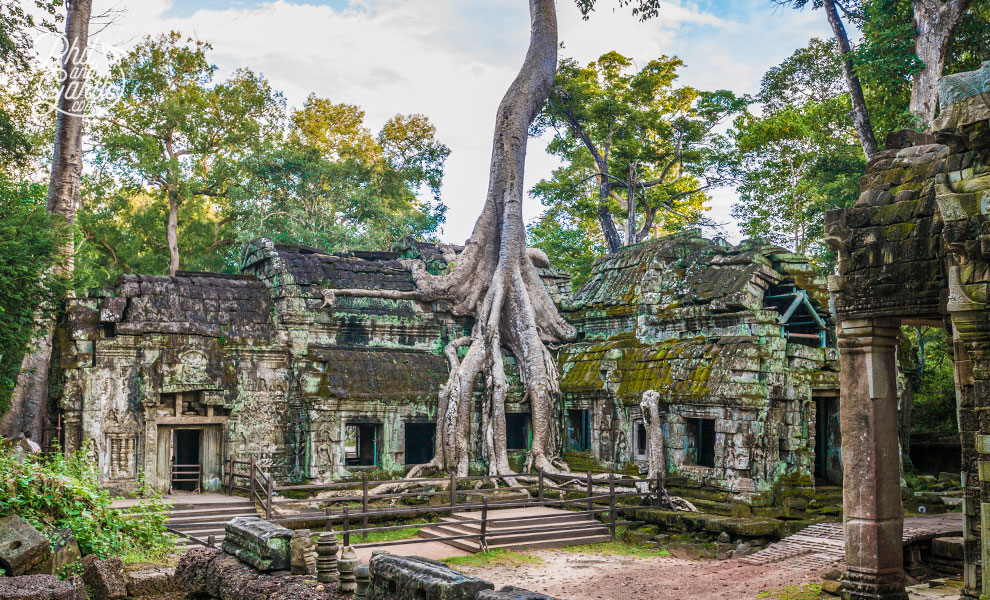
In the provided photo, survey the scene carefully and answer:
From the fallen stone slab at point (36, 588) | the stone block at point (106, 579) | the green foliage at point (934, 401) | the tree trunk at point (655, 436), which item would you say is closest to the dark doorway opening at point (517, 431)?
the tree trunk at point (655, 436)

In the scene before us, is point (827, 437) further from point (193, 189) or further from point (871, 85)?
point (193, 189)

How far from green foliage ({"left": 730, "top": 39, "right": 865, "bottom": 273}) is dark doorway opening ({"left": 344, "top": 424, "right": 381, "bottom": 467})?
12.3 metres

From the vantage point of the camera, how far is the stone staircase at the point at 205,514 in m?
13.4

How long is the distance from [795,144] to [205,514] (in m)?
20.1

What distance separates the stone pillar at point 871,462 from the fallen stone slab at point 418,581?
465 cm

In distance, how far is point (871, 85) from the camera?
19875 mm

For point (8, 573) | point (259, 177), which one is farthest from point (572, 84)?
point (8, 573)

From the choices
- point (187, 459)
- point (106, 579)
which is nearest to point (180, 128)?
point (187, 459)

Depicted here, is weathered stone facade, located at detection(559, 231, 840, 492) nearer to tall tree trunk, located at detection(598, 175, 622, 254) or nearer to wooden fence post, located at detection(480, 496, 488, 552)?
wooden fence post, located at detection(480, 496, 488, 552)

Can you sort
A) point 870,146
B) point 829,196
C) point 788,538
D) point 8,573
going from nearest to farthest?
point 8,573, point 788,538, point 870,146, point 829,196

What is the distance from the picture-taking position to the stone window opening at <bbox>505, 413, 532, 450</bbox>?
18.7 meters

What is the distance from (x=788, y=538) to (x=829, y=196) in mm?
10002

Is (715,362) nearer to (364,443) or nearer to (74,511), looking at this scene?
(364,443)

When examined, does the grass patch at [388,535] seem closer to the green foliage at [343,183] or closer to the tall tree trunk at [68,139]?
the tall tree trunk at [68,139]
